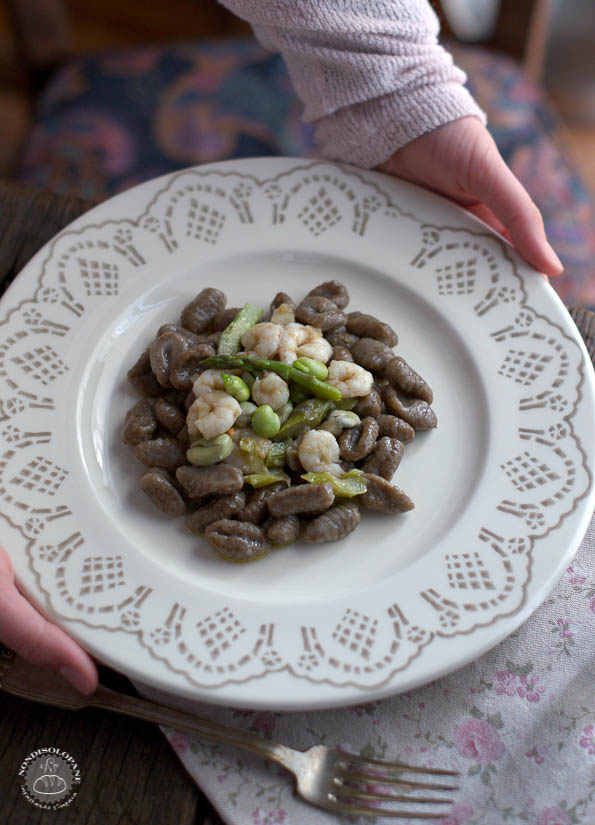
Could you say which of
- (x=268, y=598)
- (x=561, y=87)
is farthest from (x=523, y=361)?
(x=561, y=87)

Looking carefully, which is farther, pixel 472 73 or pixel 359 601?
pixel 472 73

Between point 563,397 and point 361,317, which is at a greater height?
point 563,397

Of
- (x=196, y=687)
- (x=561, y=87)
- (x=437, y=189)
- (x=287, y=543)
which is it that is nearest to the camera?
(x=196, y=687)

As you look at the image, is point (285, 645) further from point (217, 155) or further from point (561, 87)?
point (561, 87)

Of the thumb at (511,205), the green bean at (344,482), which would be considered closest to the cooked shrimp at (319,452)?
the green bean at (344,482)

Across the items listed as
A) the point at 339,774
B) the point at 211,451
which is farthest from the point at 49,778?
the point at 211,451

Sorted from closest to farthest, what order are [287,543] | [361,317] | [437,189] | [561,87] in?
1. [287,543]
2. [361,317]
3. [437,189]
4. [561,87]

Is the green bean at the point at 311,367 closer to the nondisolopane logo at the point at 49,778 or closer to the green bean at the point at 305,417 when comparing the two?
the green bean at the point at 305,417

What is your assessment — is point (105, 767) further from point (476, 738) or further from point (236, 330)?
point (236, 330)

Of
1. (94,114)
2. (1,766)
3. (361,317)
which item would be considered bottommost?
(1,766)
